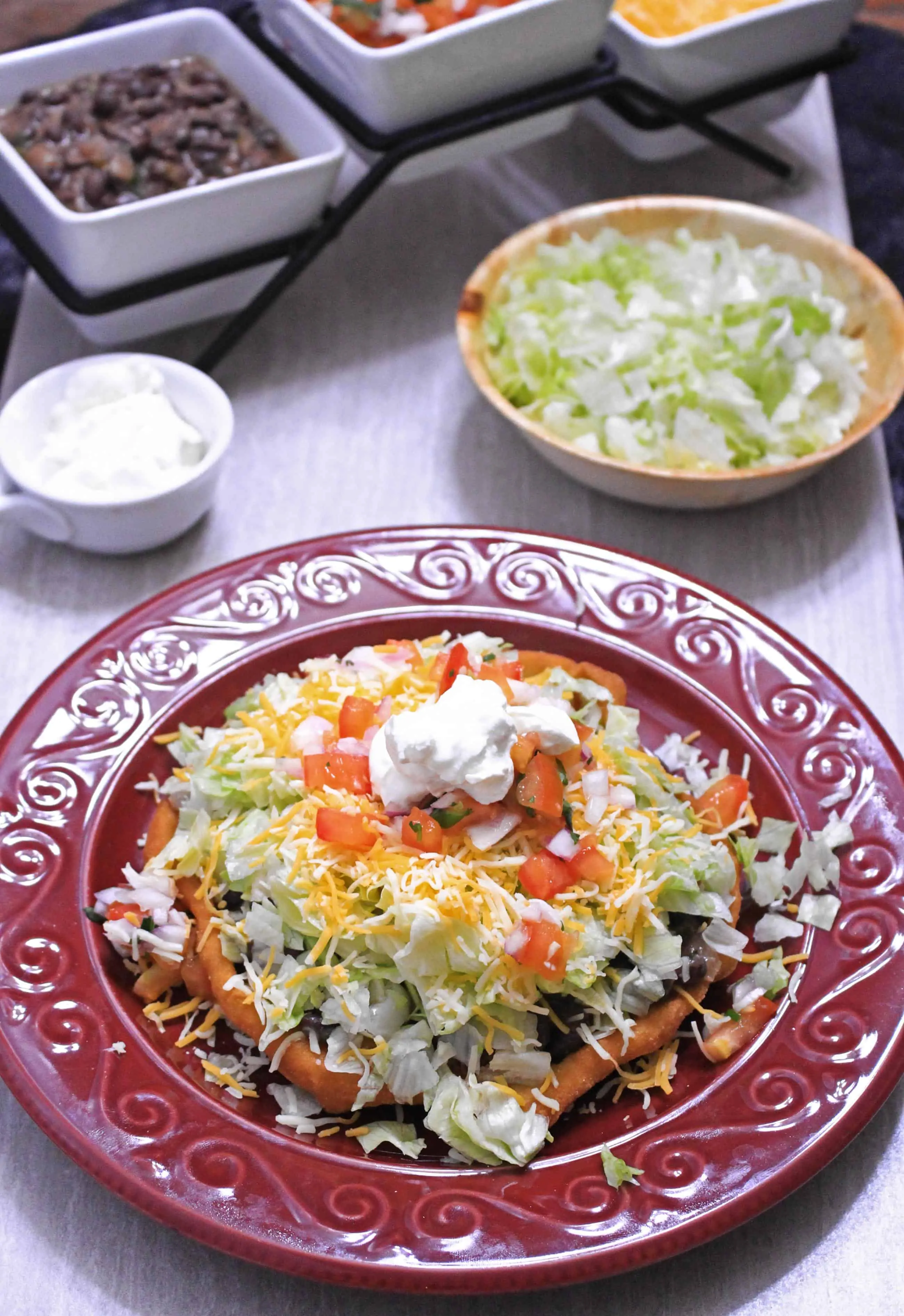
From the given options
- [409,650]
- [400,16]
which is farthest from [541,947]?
[400,16]

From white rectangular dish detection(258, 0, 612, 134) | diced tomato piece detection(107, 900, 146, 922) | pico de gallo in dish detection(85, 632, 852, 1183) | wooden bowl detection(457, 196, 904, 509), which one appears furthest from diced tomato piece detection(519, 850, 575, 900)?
white rectangular dish detection(258, 0, 612, 134)

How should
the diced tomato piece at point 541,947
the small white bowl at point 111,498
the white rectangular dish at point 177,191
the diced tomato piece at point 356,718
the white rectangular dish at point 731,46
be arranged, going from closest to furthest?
the diced tomato piece at point 541,947 < the diced tomato piece at point 356,718 < the small white bowl at point 111,498 < the white rectangular dish at point 177,191 < the white rectangular dish at point 731,46

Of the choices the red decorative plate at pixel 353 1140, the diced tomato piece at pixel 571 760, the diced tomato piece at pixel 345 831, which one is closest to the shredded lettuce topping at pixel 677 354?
the red decorative plate at pixel 353 1140

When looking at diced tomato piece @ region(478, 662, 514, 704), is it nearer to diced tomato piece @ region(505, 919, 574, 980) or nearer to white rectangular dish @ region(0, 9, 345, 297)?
diced tomato piece @ region(505, 919, 574, 980)

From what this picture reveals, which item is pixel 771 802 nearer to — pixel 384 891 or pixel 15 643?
pixel 384 891

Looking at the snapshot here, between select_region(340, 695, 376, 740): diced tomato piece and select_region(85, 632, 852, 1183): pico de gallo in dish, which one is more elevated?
select_region(340, 695, 376, 740): diced tomato piece

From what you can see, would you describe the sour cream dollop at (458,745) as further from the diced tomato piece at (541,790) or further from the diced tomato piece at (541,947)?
the diced tomato piece at (541,947)

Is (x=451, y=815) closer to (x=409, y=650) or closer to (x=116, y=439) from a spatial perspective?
(x=409, y=650)
